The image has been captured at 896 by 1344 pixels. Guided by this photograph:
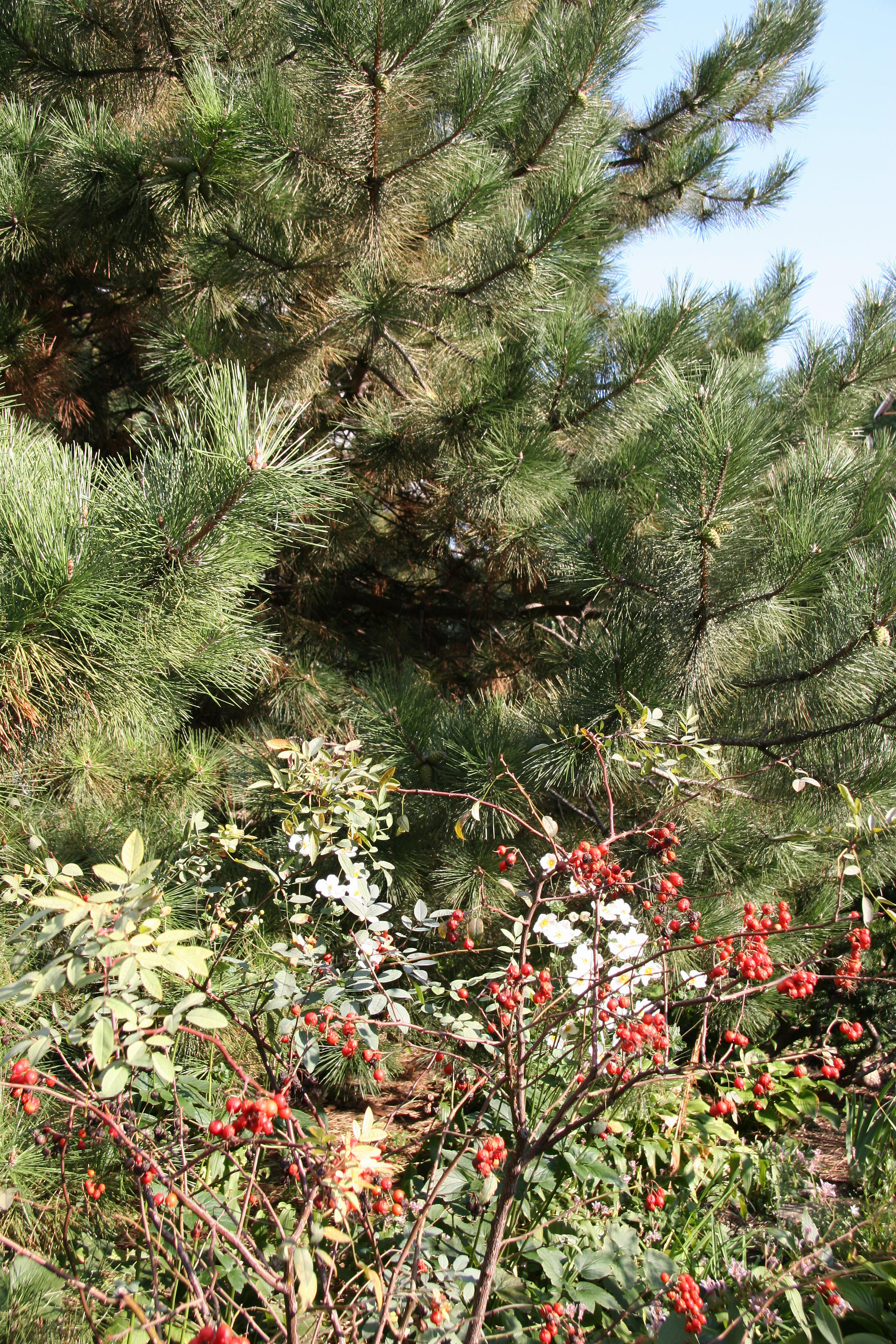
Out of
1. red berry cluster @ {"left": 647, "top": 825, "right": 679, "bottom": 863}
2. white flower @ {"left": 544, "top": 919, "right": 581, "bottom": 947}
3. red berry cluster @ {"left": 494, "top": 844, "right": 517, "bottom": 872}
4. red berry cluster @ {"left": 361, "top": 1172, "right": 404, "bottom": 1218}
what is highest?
red berry cluster @ {"left": 494, "top": 844, "right": 517, "bottom": 872}

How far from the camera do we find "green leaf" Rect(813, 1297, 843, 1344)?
1.41 metres

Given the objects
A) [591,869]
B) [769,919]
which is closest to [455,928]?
[591,869]

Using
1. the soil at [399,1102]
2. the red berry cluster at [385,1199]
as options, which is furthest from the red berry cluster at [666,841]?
the soil at [399,1102]

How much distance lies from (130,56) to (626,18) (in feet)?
5.83

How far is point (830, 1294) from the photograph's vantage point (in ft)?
4.88

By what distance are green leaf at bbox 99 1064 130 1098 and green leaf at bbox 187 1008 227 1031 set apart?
0.28 feet

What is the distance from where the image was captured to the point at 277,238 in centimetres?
246

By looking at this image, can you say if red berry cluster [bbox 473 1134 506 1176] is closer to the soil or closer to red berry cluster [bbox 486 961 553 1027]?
red berry cluster [bbox 486 961 553 1027]

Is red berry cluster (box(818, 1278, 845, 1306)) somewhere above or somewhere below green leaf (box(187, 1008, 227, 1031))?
below

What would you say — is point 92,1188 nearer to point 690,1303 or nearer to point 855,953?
point 690,1303

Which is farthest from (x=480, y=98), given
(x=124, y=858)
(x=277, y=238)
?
(x=124, y=858)

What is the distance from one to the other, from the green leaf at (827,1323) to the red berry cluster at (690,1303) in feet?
0.96

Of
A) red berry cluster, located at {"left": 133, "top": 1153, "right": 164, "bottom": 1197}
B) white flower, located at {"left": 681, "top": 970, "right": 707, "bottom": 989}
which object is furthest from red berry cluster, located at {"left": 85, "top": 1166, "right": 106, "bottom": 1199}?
white flower, located at {"left": 681, "top": 970, "right": 707, "bottom": 989}

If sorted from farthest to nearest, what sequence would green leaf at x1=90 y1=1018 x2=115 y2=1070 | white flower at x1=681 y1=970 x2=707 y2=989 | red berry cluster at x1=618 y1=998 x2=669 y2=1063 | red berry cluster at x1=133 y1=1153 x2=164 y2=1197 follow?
white flower at x1=681 y1=970 x2=707 y2=989 < red berry cluster at x1=618 y1=998 x2=669 y2=1063 < red berry cluster at x1=133 y1=1153 x2=164 y2=1197 < green leaf at x1=90 y1=1018 x2=115 y2=1070
